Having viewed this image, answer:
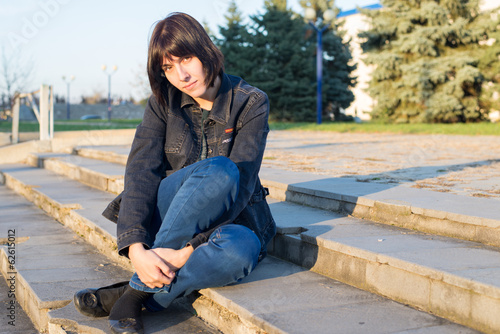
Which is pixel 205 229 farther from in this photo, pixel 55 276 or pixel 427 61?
pixel 427 61

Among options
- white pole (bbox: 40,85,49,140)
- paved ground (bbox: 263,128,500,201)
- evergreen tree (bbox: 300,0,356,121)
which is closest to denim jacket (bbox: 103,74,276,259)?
paved ground (bbox: 263,128,500,201)

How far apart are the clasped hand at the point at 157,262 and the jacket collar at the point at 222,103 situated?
24.9 inches

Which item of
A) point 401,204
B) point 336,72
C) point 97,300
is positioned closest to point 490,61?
point 336,72

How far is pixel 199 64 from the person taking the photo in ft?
7.11

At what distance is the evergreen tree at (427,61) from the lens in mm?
21656

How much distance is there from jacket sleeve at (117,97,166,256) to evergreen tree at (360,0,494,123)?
20971 mm

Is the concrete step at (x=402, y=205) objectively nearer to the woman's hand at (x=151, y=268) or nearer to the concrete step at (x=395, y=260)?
the concrete step at (x=395, y=260)

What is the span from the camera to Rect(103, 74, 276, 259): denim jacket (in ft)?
7.20

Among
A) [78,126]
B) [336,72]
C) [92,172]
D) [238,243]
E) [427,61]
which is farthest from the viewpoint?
[336,72]

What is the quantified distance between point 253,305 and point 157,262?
1.30 feet

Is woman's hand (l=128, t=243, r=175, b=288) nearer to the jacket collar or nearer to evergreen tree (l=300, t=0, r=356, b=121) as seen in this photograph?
the jacket collar

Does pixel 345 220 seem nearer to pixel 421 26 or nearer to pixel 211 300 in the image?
pixel 211 300

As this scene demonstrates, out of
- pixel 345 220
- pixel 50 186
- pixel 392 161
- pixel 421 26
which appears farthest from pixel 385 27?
pixel 345 220

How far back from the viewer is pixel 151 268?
1.93 metres
